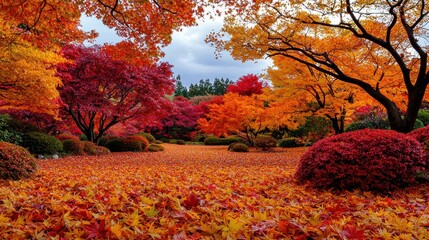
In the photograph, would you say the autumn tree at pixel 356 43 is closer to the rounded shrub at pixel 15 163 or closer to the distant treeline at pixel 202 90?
Result: the rounded shrub at pixel 15 163

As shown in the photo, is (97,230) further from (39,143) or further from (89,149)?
(89,149)

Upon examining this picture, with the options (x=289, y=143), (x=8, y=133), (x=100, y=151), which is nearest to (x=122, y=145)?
(x=100, y=151)

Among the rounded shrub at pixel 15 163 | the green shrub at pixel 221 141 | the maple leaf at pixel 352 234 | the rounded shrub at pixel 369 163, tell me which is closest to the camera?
the maple leaf at pixel 352 234

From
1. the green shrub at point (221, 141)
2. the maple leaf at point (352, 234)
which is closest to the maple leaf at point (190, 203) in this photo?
the maple leaf at point (352, 234)

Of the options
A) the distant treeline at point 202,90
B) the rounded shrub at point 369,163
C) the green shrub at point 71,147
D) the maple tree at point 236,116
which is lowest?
the green shrub at point 71,147

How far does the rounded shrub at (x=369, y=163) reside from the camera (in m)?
5.05

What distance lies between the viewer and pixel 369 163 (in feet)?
16.9

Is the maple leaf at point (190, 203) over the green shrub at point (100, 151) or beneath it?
over

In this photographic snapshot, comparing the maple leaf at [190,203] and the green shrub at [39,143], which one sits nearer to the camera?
the maple leaf at [190,203]

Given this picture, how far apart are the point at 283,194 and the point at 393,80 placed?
876 cm

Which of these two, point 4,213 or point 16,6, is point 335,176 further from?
point 16,6

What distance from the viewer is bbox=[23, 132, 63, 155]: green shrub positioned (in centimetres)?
1238

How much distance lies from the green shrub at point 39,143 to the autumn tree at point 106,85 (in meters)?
2.02

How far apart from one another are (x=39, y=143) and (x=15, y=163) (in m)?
7.07
